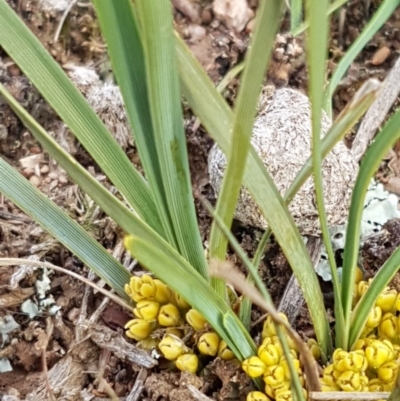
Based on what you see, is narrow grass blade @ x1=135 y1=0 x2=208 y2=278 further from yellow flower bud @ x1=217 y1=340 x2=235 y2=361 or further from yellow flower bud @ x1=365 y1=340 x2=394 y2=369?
yellow flower bud @ x1=365 y1=340 x2=394 y2=369

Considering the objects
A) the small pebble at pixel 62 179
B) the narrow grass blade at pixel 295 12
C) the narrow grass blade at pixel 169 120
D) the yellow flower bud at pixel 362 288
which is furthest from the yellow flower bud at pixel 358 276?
the small pebble at pixel 62 179

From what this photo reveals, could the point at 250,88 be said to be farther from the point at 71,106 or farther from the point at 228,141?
the point at 71,106

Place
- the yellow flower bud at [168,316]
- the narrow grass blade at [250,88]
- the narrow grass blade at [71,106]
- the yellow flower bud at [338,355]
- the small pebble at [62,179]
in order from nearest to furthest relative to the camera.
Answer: the narrow grass blade at [250,88], the narrow grass blade at [71,106], the yellow flower bud at [338,355], the yellow flower bud at [168,316], the small pebble at [62,179]

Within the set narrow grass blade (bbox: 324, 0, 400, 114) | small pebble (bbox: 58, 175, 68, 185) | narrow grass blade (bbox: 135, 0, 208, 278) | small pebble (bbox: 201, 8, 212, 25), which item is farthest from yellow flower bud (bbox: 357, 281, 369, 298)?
small pebble (bbox: 201, 8, 212, 25)

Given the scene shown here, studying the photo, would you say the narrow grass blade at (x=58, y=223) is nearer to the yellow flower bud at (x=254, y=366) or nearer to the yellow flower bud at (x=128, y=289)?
the yellow flower bud at (x=128, y=289)

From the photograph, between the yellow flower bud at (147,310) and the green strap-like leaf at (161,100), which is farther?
the yellow flower bud at (147,310)

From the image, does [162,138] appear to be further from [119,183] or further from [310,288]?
[310,288]

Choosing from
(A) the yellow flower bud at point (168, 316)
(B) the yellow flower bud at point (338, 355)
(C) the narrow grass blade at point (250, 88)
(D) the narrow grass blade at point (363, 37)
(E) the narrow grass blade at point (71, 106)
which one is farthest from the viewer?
(D) the narrow grass blade at point (363, 37)

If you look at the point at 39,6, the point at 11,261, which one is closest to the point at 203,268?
the point at 11,261
